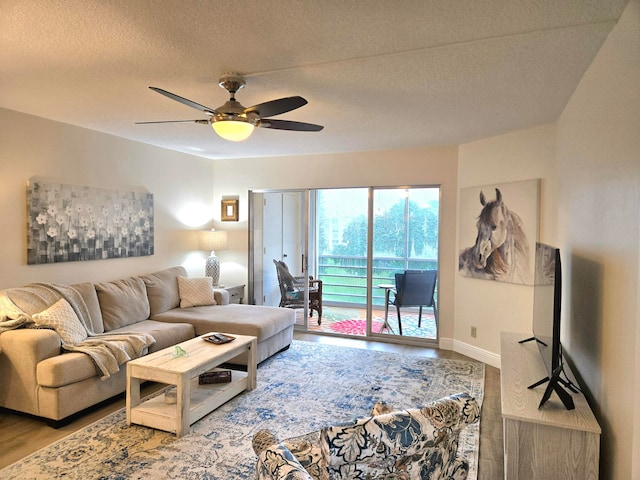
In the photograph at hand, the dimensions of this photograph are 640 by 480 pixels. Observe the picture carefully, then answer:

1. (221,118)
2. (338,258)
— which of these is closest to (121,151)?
(221,118)

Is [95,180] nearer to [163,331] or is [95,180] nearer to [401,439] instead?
[163,331]

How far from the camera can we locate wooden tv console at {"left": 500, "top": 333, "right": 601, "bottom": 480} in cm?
191

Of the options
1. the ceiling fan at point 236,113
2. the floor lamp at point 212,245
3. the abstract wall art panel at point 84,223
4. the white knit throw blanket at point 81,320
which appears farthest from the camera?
the floor lamp at point 212,245

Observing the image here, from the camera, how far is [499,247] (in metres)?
4.32

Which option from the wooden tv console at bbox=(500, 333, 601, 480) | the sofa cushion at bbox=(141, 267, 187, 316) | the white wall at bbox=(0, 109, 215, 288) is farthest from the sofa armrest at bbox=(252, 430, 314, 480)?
the sofa cushion at bbox=(141, 267, 187, 316)

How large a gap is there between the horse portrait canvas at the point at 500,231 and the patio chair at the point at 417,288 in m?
0.44

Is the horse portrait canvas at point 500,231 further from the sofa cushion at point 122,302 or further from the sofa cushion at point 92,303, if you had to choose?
the sofa cushion at point 92,303

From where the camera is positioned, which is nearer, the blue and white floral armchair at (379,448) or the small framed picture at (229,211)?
the blue and white floral armchair at (379,448)

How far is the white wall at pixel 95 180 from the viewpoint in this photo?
3576 millimetres

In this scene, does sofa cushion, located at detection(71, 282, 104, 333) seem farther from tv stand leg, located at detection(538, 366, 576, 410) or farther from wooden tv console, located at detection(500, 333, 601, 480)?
tv stand leg, located at detection(538, 366, 576, 410)

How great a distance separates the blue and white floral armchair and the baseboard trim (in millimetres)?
3031

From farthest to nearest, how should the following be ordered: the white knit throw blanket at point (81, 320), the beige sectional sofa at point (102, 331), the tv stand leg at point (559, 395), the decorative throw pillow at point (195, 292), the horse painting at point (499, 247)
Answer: the decorative throw pillow at point (195, 292) < the horse painting at point (499, 247) < the white knit throw blanket at point (81, 320) < the beige sectional sofa at point (102, 331) < the tv stand leg at point (559, 395)

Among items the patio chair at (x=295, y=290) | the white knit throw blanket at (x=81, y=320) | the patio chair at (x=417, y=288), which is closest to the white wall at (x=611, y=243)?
the patio chair at (x=417, y=288)

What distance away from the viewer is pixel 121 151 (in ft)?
15.2
